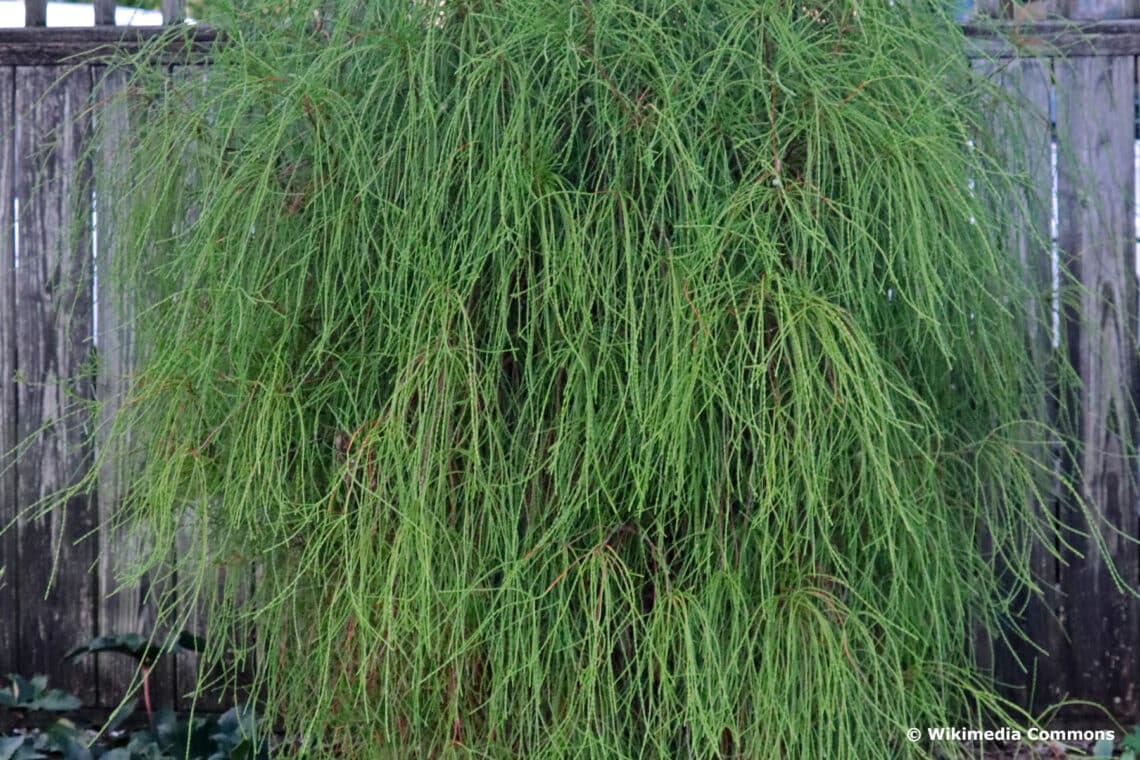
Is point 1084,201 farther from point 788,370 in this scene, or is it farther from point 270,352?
point 270,352

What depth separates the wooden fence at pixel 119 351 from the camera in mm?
2533

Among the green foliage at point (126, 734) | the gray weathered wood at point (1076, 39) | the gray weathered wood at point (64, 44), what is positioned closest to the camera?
the green foliage at point (126, 734)

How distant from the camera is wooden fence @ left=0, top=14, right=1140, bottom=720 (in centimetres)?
253

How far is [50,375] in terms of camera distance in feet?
8.74

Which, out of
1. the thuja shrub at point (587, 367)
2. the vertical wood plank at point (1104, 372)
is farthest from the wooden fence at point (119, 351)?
the thuja shrub at point (587, 367)

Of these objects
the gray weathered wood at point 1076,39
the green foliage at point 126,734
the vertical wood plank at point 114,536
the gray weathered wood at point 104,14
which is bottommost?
the green foliage at point 126,734

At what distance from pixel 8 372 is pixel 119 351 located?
11.2 inches

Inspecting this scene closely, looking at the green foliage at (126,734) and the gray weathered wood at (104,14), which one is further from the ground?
the gray weathered wood at (104,14)

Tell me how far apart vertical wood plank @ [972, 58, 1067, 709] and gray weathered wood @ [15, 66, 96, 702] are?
201cm

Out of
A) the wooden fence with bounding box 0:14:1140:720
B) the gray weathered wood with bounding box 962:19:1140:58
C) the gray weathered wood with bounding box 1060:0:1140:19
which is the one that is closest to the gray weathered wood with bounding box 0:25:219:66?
the wooden fence with bounding box 0:14:1140:720

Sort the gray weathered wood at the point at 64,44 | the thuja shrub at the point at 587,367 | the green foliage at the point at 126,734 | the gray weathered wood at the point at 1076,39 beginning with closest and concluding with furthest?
the thuja shrub at the point at 587,367
the green foliage at the point at 126,734
the gray weathered wood at the point at 1076,39
the gray weathered wood at the point at 64,44

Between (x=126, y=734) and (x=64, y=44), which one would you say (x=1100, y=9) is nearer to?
(x=64, y=44)

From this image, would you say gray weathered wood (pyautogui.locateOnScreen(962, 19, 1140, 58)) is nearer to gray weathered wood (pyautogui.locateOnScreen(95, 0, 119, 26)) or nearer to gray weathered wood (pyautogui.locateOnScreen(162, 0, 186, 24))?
gray weathered wood (pyautogui.locateOnScreen(162, 0, 186, 24))

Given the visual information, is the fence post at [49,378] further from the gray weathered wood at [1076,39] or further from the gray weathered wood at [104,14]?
the gray weathered wood at [1076,39]
